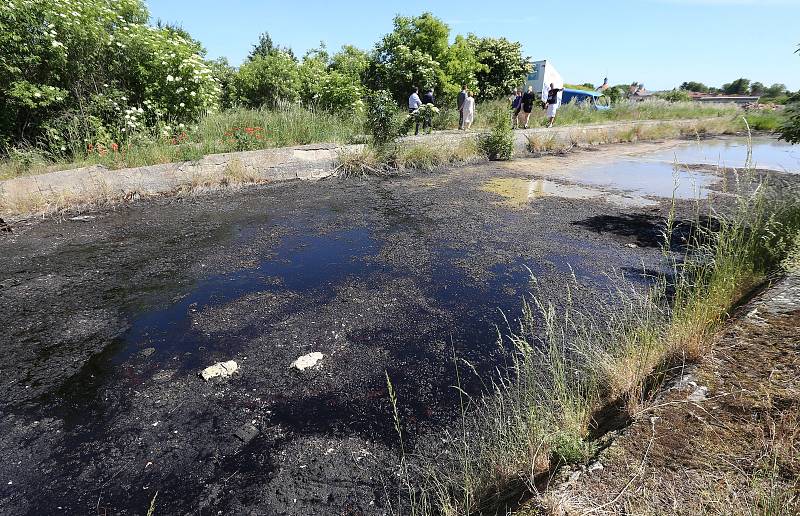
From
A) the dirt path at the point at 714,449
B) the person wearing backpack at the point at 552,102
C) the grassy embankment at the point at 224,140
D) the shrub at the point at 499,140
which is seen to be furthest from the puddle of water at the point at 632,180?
the dirt path at the point at 714,449

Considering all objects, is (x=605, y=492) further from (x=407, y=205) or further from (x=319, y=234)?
(x=407, y=205)

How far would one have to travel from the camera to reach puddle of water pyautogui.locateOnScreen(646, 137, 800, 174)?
13789 millimetres

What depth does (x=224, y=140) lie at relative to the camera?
33.0ft

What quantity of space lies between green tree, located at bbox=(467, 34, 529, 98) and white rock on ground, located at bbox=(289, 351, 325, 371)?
62.2 ft

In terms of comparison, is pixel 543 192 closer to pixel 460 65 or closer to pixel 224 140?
pixel 224 140

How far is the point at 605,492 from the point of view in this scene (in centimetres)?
166

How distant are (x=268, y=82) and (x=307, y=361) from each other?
1309 cm

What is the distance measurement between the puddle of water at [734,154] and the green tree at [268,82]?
1155 centimetres

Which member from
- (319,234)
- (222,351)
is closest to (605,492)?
(222,351)

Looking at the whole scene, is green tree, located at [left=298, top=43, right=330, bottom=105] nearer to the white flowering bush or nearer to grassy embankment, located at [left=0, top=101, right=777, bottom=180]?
grassy embankment, located at [left=0, top=101, right=777, bottom=180]

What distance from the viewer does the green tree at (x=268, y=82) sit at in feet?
46.4

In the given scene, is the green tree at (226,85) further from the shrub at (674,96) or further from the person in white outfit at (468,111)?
the shrub at (674,96)

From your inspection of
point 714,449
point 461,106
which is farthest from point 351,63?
point 714,449

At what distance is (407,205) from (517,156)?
7.27 m
